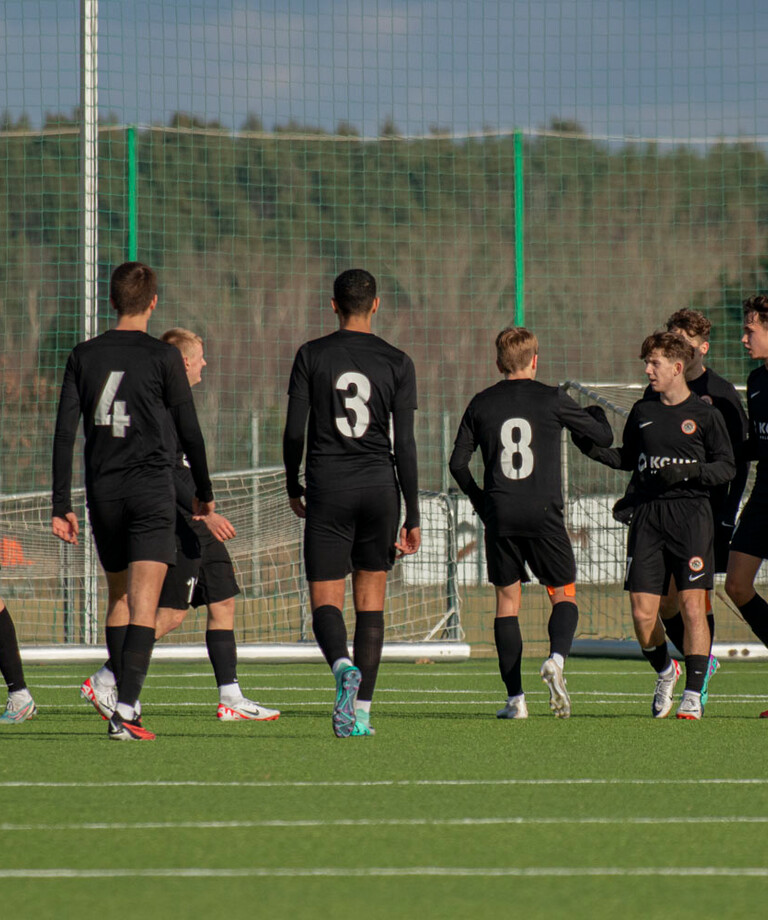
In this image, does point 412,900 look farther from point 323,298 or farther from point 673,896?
point 323,298

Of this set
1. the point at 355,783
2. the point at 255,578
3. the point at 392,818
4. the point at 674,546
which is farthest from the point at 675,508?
the point at 255,578

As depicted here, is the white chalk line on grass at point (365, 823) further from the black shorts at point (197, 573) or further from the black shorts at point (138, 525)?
the black shorts at point (197, 573)

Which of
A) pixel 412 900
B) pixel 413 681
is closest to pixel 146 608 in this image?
pixel 412 900

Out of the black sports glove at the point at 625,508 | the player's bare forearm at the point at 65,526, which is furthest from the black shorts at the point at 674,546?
the player's bare forearm at the point at 65,526

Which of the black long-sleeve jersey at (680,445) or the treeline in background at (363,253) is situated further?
the treeline in background at (363,253)

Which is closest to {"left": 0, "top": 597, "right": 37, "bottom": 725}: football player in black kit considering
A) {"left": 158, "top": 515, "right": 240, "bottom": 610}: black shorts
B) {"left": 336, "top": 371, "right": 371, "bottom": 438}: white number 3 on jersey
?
{"left": 158, "top": 515, "right": 240, "bottom": 610}: black shorts

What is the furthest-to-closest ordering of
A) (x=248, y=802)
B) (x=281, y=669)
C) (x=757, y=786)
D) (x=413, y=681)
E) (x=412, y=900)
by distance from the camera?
1. (x=281, y=669)
2. (x=413, y=681)
3. (x=757, y=786)
4. (x=248, y=802)
5. (x=412, y=900)

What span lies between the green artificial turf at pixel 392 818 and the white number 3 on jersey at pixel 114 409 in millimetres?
1268

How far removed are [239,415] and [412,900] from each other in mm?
18795

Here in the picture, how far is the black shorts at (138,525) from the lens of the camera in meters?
6.54

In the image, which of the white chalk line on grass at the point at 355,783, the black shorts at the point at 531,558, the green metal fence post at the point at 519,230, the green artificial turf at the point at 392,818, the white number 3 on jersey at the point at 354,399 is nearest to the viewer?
A: the green artificial turf at the point at 392,818

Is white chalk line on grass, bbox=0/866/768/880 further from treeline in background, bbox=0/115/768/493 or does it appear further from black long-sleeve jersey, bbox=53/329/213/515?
treeline in background, bbox=0/115/768/493

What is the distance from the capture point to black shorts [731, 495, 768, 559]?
303 inches

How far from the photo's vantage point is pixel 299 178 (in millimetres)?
21203
